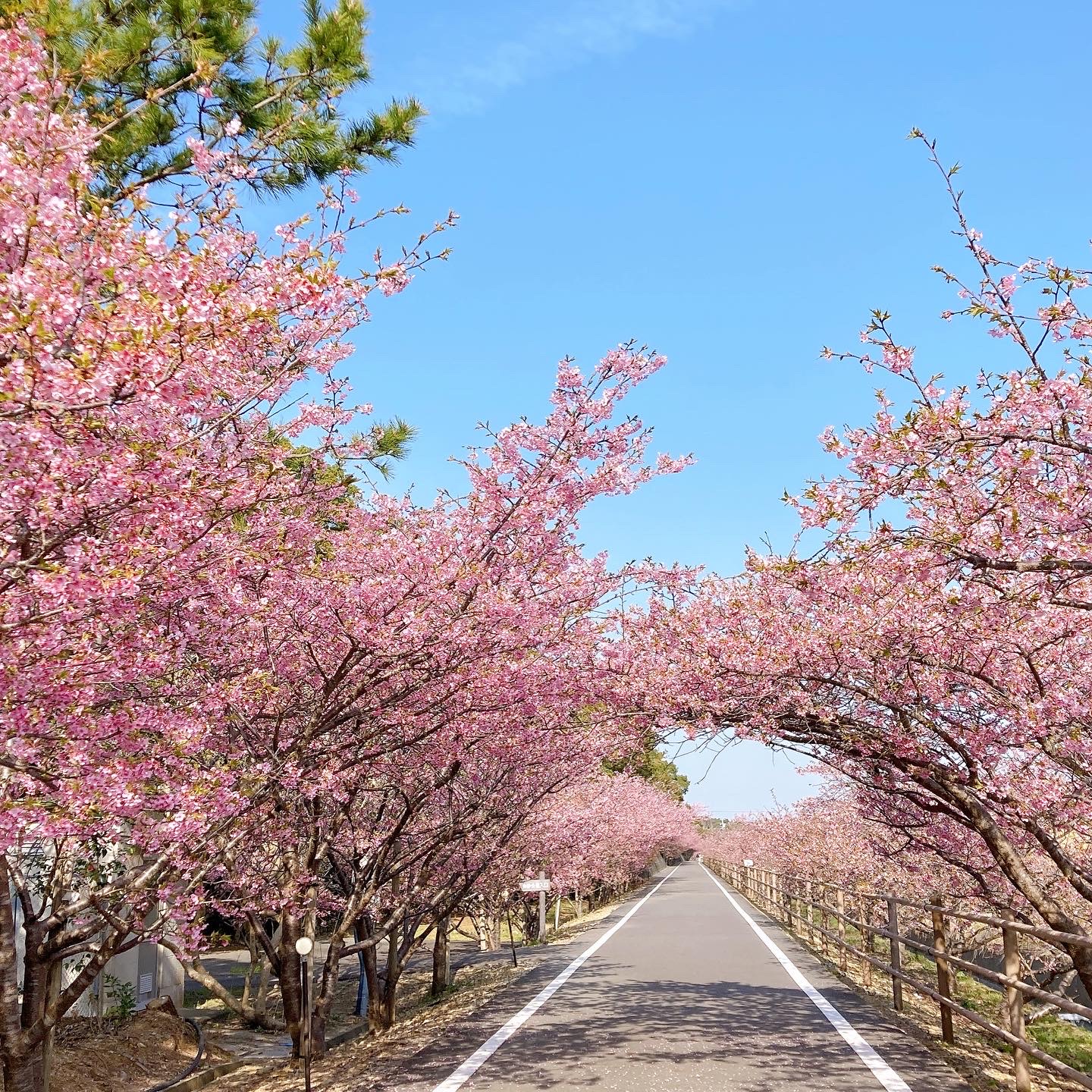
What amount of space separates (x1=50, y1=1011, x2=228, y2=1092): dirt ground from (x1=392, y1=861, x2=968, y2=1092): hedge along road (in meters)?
3.49

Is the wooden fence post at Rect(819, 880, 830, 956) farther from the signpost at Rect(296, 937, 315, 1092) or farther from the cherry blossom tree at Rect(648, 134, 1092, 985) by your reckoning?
the signpost at Rect(296, 937, 315, 1092)

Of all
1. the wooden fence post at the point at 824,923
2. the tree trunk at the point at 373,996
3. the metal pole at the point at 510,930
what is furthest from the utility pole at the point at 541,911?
the tree trunk at the point at 373,996

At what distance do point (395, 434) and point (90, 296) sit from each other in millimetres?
8586

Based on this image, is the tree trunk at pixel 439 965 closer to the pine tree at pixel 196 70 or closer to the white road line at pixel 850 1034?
the white road line at pixel 850 1034

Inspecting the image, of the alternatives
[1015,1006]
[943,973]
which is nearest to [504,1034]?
[943,973]

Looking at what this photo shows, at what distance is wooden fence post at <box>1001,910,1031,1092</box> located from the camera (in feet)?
22.0

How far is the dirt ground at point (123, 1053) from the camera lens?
370 inches

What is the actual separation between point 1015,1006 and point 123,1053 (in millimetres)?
9221

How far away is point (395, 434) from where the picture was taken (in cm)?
1298

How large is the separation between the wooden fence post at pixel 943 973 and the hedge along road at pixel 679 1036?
0.45 meters

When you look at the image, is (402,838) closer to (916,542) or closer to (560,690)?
(560,690)

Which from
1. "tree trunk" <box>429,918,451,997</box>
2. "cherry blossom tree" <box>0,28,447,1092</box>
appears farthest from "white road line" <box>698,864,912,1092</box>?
"tree trunk" <box>429,918,451,997</box>

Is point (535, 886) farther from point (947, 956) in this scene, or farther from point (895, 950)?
point (947, 956)

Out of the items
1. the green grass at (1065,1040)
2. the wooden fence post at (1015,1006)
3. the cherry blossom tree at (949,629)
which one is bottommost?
the green grass at (1065,1040)
